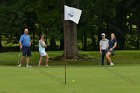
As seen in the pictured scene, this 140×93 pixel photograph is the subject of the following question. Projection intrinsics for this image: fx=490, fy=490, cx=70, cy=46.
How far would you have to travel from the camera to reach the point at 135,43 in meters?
61.7

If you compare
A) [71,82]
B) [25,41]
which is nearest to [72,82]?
[71,82]

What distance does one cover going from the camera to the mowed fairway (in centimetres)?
1480

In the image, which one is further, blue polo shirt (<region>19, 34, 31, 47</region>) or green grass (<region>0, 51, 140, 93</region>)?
blue polo shirt (<region>19, 34, 31, 47</region>)

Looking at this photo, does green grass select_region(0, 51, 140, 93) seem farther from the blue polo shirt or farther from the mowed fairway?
the blue polo shirt

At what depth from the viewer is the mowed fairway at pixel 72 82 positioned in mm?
14797

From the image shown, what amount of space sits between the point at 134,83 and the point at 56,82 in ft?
8.65

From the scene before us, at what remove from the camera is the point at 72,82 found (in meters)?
16.7

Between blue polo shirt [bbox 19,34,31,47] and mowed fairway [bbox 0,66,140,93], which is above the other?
blue polo shirt [bbox 19,34,31,47]

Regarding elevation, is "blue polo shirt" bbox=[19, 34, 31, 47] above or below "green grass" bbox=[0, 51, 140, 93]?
above

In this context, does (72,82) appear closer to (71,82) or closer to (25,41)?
(71,82)

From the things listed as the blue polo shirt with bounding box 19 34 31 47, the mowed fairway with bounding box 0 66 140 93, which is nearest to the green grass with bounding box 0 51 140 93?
the mowed fairway with bounding box 0 66 140 93

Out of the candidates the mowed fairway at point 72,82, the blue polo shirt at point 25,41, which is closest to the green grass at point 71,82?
the mowed fairway at point 72,82

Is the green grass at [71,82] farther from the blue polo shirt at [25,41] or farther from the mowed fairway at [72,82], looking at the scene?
the blue polo shirt at [25,41]

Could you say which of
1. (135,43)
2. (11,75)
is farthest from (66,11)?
(135,43)
